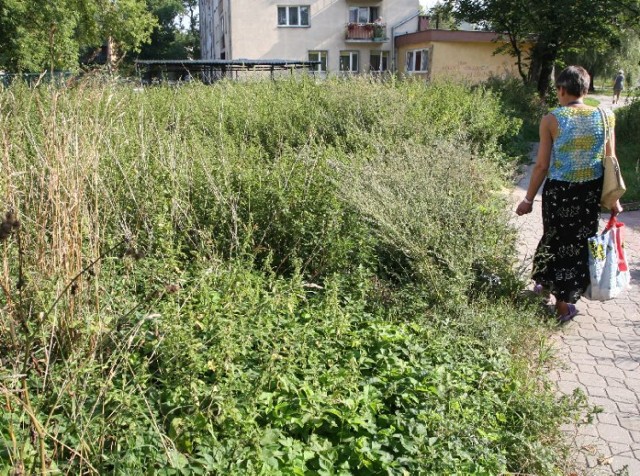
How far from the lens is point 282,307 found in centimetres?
388

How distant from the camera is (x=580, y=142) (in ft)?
14.8

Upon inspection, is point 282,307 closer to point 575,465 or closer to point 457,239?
point 457,239

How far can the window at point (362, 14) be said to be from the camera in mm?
40188

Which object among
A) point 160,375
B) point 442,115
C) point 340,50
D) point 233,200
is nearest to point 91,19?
point 340,50

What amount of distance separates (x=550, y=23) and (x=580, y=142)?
20.7 m

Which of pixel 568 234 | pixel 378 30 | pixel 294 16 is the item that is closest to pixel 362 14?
pixel 378 30

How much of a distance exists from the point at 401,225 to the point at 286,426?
2.27 m

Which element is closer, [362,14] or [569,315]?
[569,315]

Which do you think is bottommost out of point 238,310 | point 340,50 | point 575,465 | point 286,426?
point 575,465

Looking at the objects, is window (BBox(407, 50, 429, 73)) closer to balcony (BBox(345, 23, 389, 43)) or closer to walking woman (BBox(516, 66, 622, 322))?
balcony (BBox(345, 23, 389, 43))

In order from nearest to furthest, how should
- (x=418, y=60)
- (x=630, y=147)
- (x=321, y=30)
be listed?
(x=630, y=147) < (x=418, y=60) < (x=321, y=30)

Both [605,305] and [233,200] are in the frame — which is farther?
[605,305]

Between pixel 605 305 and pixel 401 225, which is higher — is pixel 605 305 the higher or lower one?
the lower one

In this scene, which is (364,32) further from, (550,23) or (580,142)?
(580,142)
